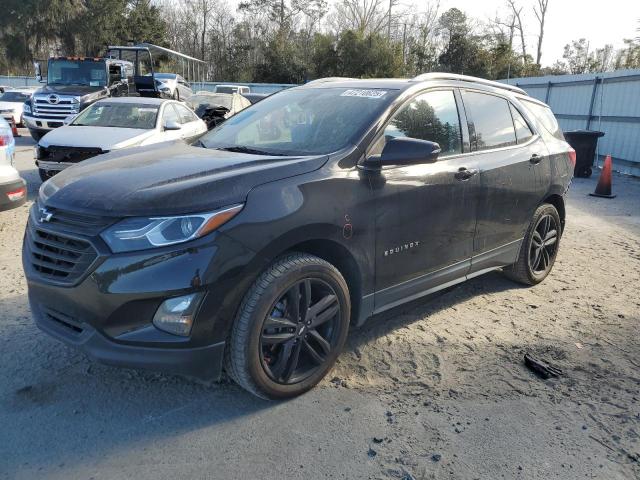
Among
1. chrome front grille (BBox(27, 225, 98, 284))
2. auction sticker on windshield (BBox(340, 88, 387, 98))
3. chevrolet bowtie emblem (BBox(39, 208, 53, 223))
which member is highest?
auction sticker on windshield (BBox(340, 88, 387, 98))

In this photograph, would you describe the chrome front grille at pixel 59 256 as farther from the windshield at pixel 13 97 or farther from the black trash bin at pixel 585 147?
the windshield at pixel 13 97

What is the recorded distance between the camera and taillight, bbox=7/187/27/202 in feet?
17.7

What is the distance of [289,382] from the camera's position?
306cm

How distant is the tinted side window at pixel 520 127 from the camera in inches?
184

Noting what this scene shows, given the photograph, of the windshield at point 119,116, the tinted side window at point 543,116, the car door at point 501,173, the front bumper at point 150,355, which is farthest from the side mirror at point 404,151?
the windshield at point 119,116

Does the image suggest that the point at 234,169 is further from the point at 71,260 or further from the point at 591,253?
the point at 591,253

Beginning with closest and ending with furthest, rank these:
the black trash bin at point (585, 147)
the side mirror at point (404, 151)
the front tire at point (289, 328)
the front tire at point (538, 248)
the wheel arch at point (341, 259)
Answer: the front tire at point (289, 328), the wheel arch at point (341, 259), the side mirror at point (404, 151), the front tire at point (538, 248), the black trash bin at point (585, 147)

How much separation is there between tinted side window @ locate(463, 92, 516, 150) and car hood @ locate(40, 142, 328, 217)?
1627 millimetres

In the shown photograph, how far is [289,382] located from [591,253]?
485 centimetres

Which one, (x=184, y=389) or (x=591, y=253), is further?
(x=591, y=253)

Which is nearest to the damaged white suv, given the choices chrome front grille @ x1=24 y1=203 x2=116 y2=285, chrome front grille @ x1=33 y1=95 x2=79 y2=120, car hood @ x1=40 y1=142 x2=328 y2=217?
car hood @ x1=40 y1=142 x2=328 y2=217

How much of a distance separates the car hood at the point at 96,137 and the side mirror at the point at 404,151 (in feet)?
20.0

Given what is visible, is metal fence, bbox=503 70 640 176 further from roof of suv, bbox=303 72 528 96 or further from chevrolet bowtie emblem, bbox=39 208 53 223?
chevrolet bowtie emblem, bbox=39 208 53 223

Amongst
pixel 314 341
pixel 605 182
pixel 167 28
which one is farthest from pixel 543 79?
pixel 167 28
